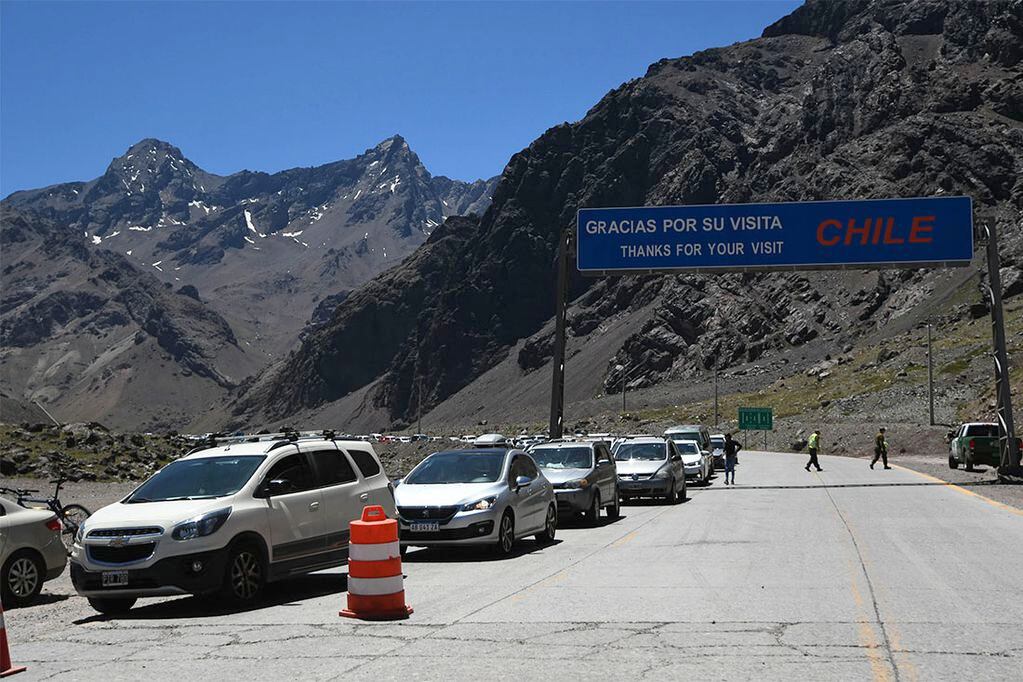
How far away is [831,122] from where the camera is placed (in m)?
181

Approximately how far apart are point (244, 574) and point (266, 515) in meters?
0.63

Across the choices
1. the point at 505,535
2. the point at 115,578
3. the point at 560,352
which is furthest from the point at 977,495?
the point at 115,578

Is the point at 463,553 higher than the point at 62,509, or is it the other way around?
the point at 62,509

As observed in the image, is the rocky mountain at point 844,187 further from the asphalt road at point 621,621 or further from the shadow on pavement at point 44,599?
the shadow on pavement at point 44,599

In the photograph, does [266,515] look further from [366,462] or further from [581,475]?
[581,475]

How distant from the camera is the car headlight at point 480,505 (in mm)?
16188

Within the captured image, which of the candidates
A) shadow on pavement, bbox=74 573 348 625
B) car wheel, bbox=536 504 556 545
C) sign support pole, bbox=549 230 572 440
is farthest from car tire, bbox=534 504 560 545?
sign support pole, bbox=549 230 572 440

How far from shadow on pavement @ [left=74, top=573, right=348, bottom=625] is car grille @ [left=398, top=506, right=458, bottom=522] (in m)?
2.06

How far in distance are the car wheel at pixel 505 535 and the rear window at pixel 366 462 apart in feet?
8.39

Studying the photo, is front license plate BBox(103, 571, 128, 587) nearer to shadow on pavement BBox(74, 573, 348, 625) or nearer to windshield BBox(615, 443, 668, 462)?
shadow on pavement BBox(74, 573, 348, 625)

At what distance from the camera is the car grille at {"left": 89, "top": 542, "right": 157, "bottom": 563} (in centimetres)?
1125

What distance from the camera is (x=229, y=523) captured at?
11602 mm

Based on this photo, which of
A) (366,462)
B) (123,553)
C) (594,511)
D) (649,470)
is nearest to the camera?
(123,553)

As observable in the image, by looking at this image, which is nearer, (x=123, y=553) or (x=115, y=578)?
(x=115, y=578)
